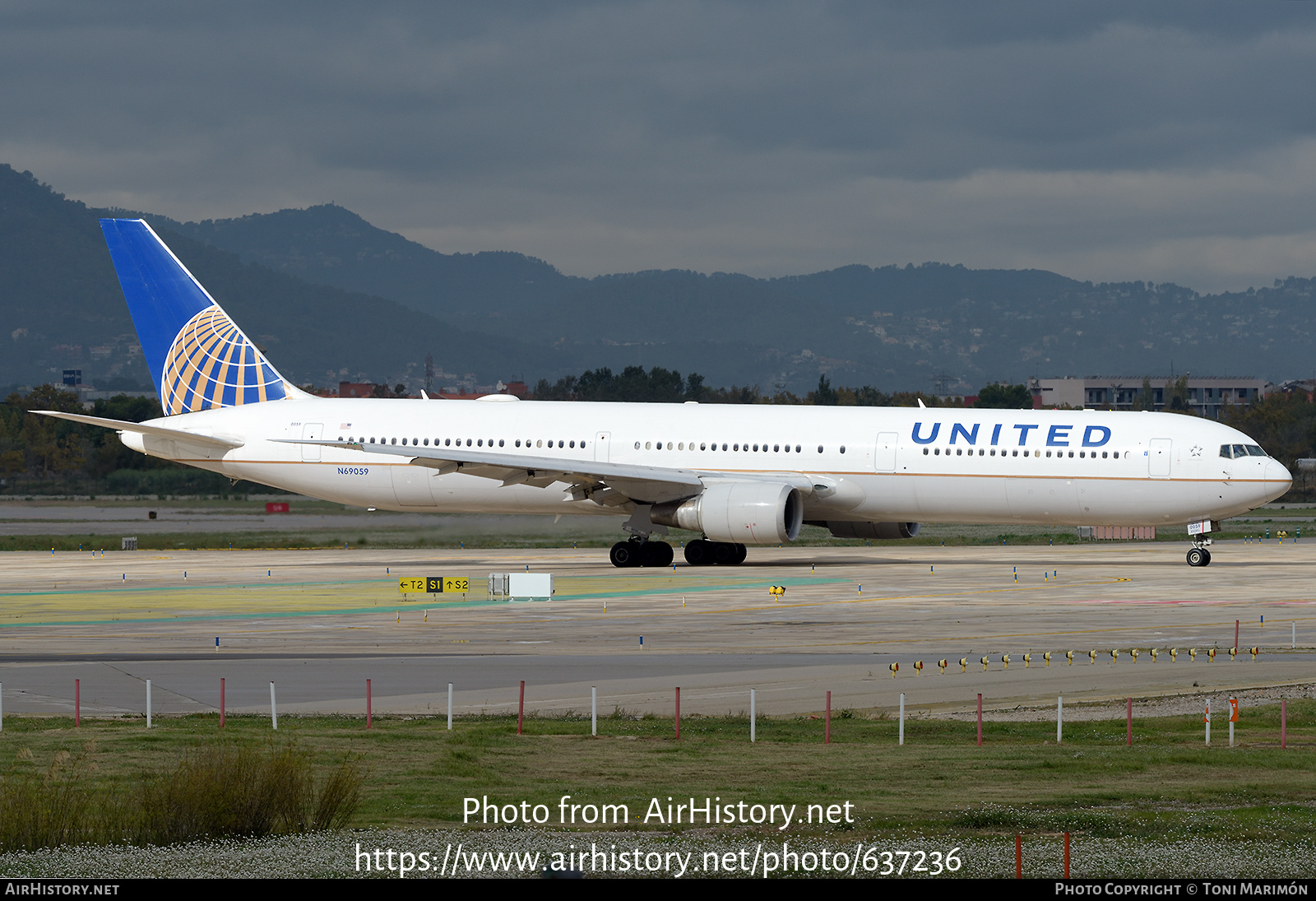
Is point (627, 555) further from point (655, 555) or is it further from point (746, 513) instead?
point (746, 513)

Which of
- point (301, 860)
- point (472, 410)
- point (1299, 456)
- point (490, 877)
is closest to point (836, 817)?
point (490, 877)

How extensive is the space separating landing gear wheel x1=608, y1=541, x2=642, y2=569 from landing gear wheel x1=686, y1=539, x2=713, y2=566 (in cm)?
173

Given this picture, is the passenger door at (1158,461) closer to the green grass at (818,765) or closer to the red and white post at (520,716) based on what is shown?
the green grass at (818,765)

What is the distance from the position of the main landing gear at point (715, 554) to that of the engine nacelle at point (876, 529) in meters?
3.17

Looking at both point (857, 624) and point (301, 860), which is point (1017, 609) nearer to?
point (857, 624)

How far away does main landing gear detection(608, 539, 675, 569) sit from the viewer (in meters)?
45.8

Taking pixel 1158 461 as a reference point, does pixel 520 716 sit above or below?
below

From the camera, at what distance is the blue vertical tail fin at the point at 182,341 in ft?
167

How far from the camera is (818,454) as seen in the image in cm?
4494

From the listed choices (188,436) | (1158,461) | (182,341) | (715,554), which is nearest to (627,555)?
(715,554)

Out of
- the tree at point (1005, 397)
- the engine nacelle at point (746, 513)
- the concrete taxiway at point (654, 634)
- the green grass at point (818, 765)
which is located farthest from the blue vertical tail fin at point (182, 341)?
the tree at point (1005, 397)

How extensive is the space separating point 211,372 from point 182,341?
153cm

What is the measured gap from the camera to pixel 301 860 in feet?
35.8

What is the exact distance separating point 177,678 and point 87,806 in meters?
11.1
